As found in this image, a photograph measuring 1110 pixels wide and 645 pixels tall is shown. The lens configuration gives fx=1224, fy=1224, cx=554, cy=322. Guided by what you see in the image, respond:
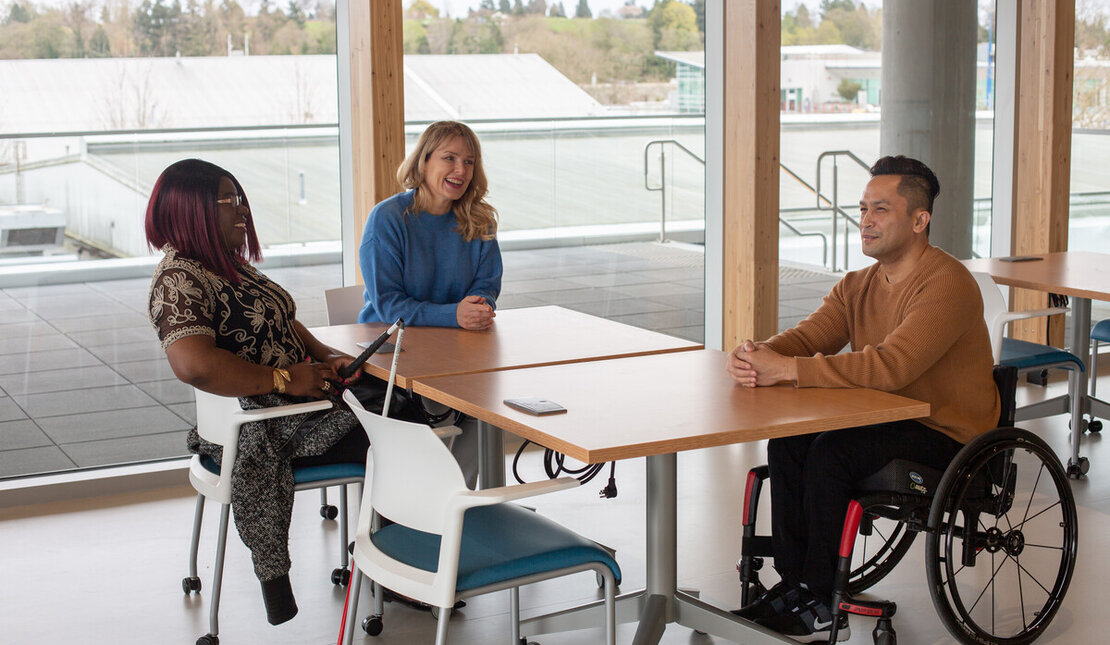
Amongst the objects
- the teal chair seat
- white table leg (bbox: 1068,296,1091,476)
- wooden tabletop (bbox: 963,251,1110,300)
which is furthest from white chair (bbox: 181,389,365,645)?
white table leg (bbox: 1068,296,1091,476)

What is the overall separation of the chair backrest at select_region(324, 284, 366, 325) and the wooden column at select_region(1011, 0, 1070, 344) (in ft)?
13.1

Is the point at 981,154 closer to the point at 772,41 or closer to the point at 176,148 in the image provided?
the point at 772,41

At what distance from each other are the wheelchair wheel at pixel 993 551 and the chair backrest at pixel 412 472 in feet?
3.91

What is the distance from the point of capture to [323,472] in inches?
129

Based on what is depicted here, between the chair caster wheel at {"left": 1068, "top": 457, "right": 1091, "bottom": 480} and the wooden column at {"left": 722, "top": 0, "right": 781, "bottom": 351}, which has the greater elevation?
the wooden column at {"left": 722, "top": 0, "right": 781, "bottom": 351}

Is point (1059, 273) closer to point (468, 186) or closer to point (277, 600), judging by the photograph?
point (468, 186)

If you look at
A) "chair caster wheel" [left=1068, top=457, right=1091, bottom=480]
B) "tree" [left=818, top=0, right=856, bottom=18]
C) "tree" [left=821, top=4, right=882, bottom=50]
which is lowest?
"chair caster wheel" [left=1068, top=457, right=1091, bottom=480]

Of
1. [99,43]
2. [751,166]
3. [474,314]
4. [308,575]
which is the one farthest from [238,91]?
[751,166]

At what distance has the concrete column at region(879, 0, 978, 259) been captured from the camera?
645 centimetres

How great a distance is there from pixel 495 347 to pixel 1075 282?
2.54 m

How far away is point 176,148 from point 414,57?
106 centimetres

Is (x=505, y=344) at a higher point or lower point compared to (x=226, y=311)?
lower

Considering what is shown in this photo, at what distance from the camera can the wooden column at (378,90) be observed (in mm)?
4879

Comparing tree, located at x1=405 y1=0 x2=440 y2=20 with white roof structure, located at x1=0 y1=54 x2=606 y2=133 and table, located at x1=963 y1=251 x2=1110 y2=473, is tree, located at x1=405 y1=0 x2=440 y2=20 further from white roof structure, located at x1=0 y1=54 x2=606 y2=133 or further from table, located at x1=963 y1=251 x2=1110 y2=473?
table, located at x1=963 y1=251 x2=1110 y2=473
